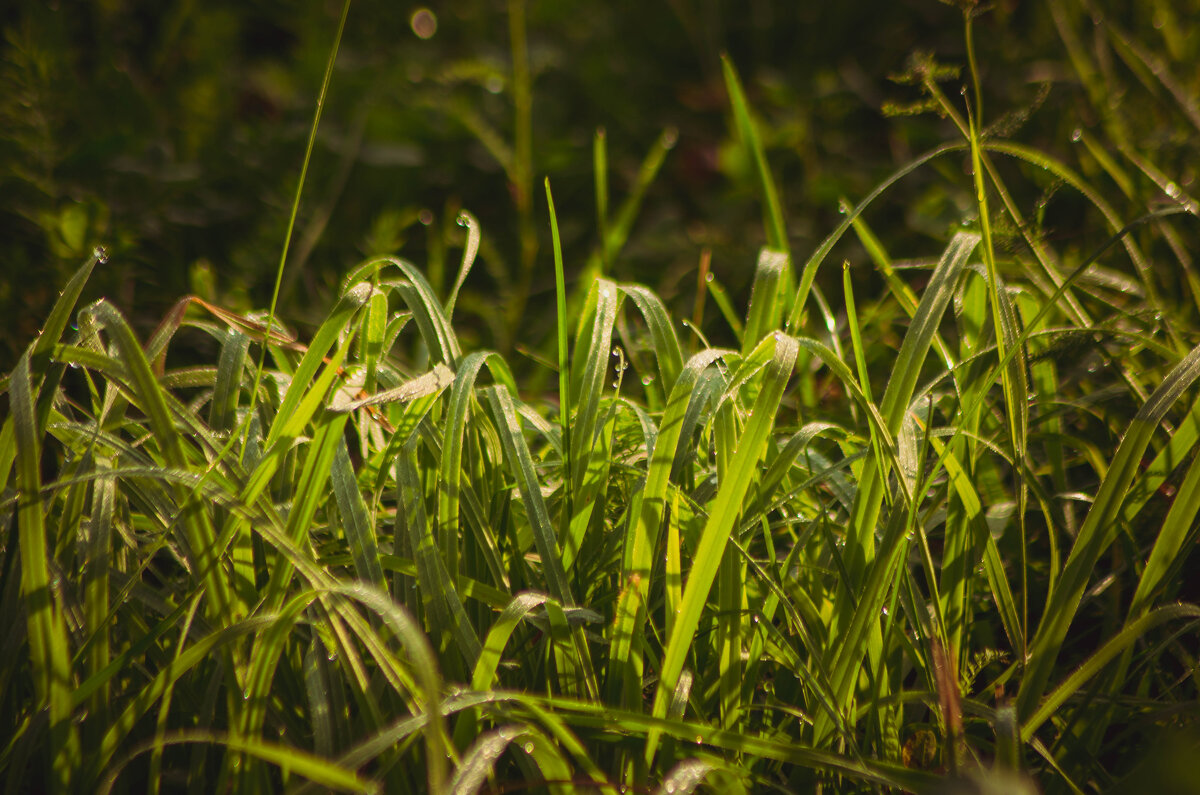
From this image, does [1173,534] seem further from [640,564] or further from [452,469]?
[452,469]

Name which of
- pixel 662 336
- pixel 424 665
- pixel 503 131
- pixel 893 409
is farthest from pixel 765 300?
pixel 503 131

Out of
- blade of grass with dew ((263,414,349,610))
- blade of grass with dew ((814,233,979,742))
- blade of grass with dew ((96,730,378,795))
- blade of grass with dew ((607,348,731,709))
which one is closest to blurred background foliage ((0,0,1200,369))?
blade of grass with dew ((814,233,979,742))

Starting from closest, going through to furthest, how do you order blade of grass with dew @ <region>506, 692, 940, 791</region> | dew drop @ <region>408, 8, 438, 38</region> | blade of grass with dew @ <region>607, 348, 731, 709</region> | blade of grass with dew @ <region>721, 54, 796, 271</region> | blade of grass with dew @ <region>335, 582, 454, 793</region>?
blade of grass with dew @ <region>335, 582, 454, 793</region> → blade of grass with dew @ <region>506, 692, 940, 791</region> → blade of grass with dew @ <region>607, 348, 731, 709</region> → blade of grass with dew @ <region>721, 54, 796, 271</region> → dew drop @ <region>408, 8, 438, 38</region>

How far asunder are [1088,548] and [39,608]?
763 millimetres

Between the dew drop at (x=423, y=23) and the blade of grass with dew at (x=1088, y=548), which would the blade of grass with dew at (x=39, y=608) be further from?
the dew drop at (x=423, y=23)

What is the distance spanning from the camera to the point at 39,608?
0.57m

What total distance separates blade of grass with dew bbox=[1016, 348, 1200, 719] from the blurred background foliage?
0.92 feet

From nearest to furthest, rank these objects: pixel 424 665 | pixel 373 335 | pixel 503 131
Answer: pixel 424 665 → pixel 373 335 → pixel 503 131

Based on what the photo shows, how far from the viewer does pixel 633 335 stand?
1.35 m

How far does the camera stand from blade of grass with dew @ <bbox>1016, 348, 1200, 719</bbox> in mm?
621

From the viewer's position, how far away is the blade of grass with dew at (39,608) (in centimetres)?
57

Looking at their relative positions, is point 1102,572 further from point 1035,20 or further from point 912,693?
point 1035,20

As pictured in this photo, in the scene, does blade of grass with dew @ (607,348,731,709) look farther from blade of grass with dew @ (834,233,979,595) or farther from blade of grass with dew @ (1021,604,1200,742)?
blade of grass with dew @ (1021,604,1200,742)

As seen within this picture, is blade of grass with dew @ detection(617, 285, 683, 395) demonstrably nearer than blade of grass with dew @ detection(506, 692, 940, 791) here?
No
